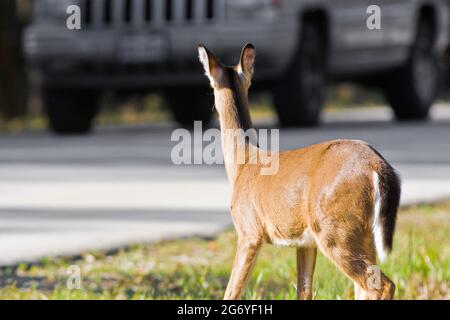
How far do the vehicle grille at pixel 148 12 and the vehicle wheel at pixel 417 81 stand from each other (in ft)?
11.3

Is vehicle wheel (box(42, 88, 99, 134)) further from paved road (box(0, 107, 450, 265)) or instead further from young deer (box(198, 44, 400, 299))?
young deer (box(198, 44, 400, 299))

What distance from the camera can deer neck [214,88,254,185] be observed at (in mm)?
4121

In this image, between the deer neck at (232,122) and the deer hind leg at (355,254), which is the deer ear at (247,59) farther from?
the deer hind leg at (355,254)

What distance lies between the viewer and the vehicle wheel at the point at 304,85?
13.9m

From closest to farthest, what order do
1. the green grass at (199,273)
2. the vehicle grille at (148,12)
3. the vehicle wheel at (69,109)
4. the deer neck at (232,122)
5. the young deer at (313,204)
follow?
the young deer at (313,204) → the deer neck at (232,122) → the green grass at (199,273) → the vehicle grille at (148,12) → the vehicle wheel at (69,109)

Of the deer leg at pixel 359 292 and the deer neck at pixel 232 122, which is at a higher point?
the deer neck at pixel 232 122

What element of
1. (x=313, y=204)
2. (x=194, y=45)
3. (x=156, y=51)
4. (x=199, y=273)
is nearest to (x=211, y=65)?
(x=313, y=204)

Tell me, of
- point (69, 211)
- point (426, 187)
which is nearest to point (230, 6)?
point (426, 187)

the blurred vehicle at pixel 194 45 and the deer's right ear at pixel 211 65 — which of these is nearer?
the deer's right ear at pixel 211 65

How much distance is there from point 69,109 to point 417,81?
4.30m

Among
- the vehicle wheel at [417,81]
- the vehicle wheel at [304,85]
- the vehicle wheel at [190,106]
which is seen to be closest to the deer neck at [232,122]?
the vehicle wheel at [304,85]

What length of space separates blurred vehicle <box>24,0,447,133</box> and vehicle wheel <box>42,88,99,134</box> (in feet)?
0.03
